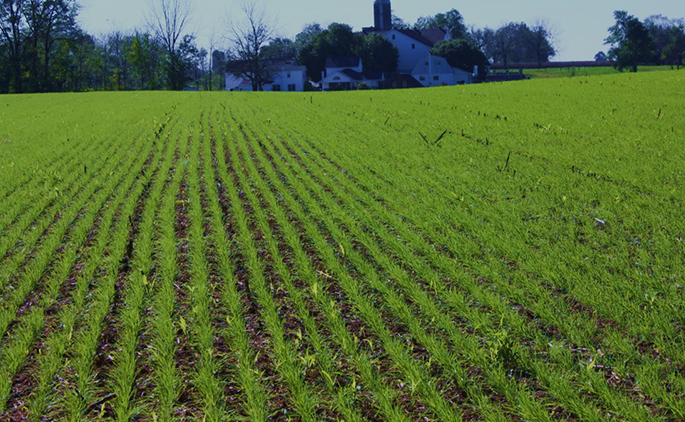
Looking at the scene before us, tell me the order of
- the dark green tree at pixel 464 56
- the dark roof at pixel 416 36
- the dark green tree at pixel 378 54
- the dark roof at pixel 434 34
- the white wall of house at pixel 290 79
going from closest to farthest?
the dark green tree at pixel 464 56, the dark green tree at pixel 378 54, the white wall of house at pixel 290 79, the dark roof at pixel 416 36, the dark roof at pixel 434 34

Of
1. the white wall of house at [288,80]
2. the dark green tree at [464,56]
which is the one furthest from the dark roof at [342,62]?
the dark green tree at [464,56]

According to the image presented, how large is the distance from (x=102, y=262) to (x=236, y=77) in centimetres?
8353

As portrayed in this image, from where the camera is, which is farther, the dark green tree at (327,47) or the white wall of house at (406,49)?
the white wall of house at (406,49)

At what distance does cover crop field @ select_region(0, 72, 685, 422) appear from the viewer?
322 cm

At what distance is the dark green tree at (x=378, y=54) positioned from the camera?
276ft

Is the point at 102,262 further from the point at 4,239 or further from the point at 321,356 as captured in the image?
the point at 321,356

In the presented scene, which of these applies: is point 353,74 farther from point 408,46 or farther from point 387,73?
point 408,46

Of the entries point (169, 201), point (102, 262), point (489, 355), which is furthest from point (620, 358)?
point (169, 201)

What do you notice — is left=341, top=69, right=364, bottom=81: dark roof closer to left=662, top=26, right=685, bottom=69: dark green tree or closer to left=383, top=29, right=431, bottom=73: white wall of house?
left=383, top=29, right=431, bottom=73: white wall of house

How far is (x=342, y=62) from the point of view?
81562 millimetres

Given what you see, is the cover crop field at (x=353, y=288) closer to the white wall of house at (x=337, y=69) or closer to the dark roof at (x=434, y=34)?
the white wall of house at (x=337, y=69)

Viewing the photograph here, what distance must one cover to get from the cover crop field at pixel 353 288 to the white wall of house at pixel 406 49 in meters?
84.1

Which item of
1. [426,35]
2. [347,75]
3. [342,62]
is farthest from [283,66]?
[426,35]

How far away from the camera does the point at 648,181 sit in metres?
7.50
